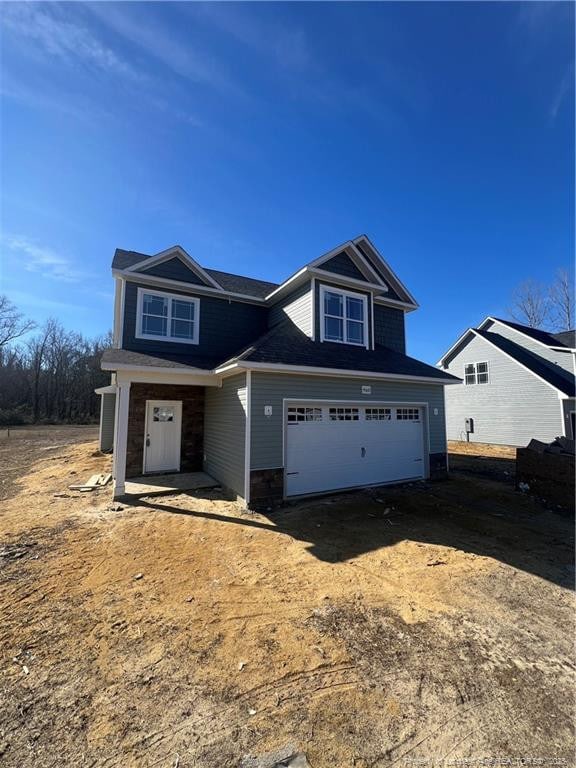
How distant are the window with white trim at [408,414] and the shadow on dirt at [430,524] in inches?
83.9

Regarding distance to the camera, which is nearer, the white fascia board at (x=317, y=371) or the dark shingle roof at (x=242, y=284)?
the white fascia board at (x=317, y=371)

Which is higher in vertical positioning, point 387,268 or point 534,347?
point 387,268

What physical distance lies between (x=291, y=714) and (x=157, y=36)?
10.8 m

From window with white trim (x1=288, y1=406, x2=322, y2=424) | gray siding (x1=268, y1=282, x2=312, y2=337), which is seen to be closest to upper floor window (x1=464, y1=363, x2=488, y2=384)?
gray siding (x1=268, y1=282, x2=312, y2=337)

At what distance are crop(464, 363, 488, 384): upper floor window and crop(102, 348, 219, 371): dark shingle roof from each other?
16.3 m

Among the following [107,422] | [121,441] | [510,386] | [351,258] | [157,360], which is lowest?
[121,441]

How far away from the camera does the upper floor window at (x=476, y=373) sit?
1883cm

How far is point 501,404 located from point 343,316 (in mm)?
12822

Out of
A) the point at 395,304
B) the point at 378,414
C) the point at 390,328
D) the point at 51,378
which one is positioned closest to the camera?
the point at 378,414

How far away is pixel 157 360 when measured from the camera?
8.74 meters

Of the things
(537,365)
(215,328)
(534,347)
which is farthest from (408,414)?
(534,347)

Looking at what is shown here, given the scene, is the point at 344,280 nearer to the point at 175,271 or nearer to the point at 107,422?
the point at 175,271

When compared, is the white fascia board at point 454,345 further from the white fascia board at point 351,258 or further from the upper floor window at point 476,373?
the white fascia board at point 351,258

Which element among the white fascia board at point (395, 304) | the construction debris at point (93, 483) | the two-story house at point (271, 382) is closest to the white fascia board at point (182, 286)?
the two-story house at point (271, 382)
